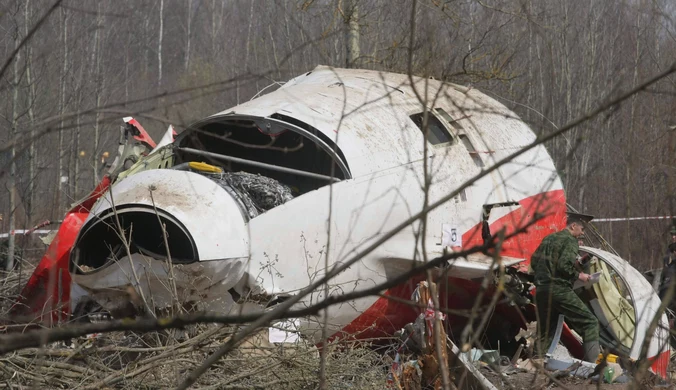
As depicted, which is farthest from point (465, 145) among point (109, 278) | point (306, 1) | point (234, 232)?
point (306, 1)

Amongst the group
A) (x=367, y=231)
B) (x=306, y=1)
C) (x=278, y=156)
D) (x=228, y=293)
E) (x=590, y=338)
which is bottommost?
(x=590, y=338)

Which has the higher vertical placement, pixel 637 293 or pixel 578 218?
pixel 578 218

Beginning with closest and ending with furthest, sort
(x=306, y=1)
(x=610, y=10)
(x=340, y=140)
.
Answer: (x=340, y=140)
(x=306, y=1)
(x=610, y=10)

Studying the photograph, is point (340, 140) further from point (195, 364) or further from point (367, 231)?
point (195, 364)

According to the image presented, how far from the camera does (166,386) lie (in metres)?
5.59

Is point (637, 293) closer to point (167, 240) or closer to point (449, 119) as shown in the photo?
point (449, 119)

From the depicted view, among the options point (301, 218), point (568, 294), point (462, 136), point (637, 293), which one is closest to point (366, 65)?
point (462, 136)

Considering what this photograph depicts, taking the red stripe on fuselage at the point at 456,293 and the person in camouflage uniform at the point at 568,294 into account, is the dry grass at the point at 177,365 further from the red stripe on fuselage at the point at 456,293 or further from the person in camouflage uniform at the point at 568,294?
the person in camouflage uniform at the point at 568,294

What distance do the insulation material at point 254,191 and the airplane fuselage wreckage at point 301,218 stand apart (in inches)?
0.4

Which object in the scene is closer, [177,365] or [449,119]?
[177,365]

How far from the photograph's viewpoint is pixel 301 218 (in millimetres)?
6633

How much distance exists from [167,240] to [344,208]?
1.36 m

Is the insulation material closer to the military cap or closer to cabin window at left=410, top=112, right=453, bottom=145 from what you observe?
cabin window at left=410, top=112, right=453, bottom=145

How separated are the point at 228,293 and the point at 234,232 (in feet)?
1.64
